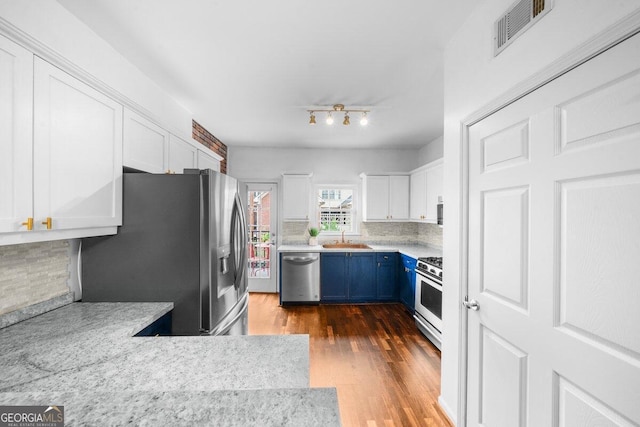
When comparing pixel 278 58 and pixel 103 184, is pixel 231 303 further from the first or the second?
pixel 278 58

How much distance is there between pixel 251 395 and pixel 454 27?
2.22 metres

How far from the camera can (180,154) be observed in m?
2.63

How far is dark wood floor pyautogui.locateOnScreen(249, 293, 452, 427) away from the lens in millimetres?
2098

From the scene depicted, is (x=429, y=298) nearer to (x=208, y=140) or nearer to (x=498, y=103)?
(x=498, y=103)

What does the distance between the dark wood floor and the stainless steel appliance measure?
142mm

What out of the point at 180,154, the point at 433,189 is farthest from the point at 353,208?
the point at 180,154

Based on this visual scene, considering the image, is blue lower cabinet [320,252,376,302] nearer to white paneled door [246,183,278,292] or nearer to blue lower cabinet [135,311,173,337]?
white paneled door [246,183,278,292]

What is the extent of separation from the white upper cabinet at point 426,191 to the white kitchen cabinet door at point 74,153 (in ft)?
11.4

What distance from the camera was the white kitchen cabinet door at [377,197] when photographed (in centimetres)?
491

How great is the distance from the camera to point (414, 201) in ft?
15.4

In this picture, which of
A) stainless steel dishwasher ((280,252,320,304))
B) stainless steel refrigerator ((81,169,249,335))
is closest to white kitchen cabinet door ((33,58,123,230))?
stainless steel refrigerator ((81,169,249,335))

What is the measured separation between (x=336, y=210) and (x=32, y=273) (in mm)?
4189

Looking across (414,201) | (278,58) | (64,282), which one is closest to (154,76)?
(278,58)

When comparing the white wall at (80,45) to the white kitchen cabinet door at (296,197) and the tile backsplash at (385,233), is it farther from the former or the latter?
the tile backsplash at (385,233)
